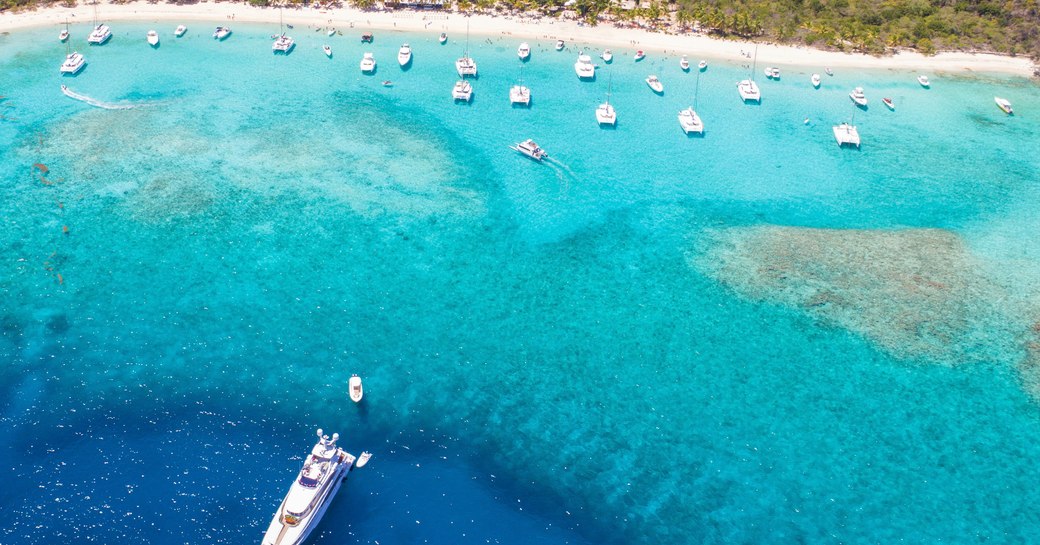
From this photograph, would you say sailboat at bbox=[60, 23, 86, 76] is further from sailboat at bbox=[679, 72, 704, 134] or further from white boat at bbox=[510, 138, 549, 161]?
sailboat at bbox=[679, 72, 704, 134]

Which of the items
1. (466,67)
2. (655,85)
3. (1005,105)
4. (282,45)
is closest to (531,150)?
(466,67)

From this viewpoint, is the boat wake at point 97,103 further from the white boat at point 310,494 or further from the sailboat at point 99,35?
the white boat at point 310,494

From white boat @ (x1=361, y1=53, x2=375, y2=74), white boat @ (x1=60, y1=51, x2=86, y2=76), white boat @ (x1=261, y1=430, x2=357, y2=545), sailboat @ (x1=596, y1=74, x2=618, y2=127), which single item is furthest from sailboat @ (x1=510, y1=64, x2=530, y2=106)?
white boat @ (x1=261, y1=430, x2=357, y2=545)

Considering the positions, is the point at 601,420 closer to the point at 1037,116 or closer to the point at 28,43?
the point at 1037,116

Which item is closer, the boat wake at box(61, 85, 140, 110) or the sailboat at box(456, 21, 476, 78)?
the boat wake at box(61, 85, 140, 110)

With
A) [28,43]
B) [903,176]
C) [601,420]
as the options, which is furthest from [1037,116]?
[28,43]

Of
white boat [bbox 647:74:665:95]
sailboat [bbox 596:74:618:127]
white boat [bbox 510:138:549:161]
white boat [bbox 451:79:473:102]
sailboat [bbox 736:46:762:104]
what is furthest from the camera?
white boat [bbox 647:74:665:95]
